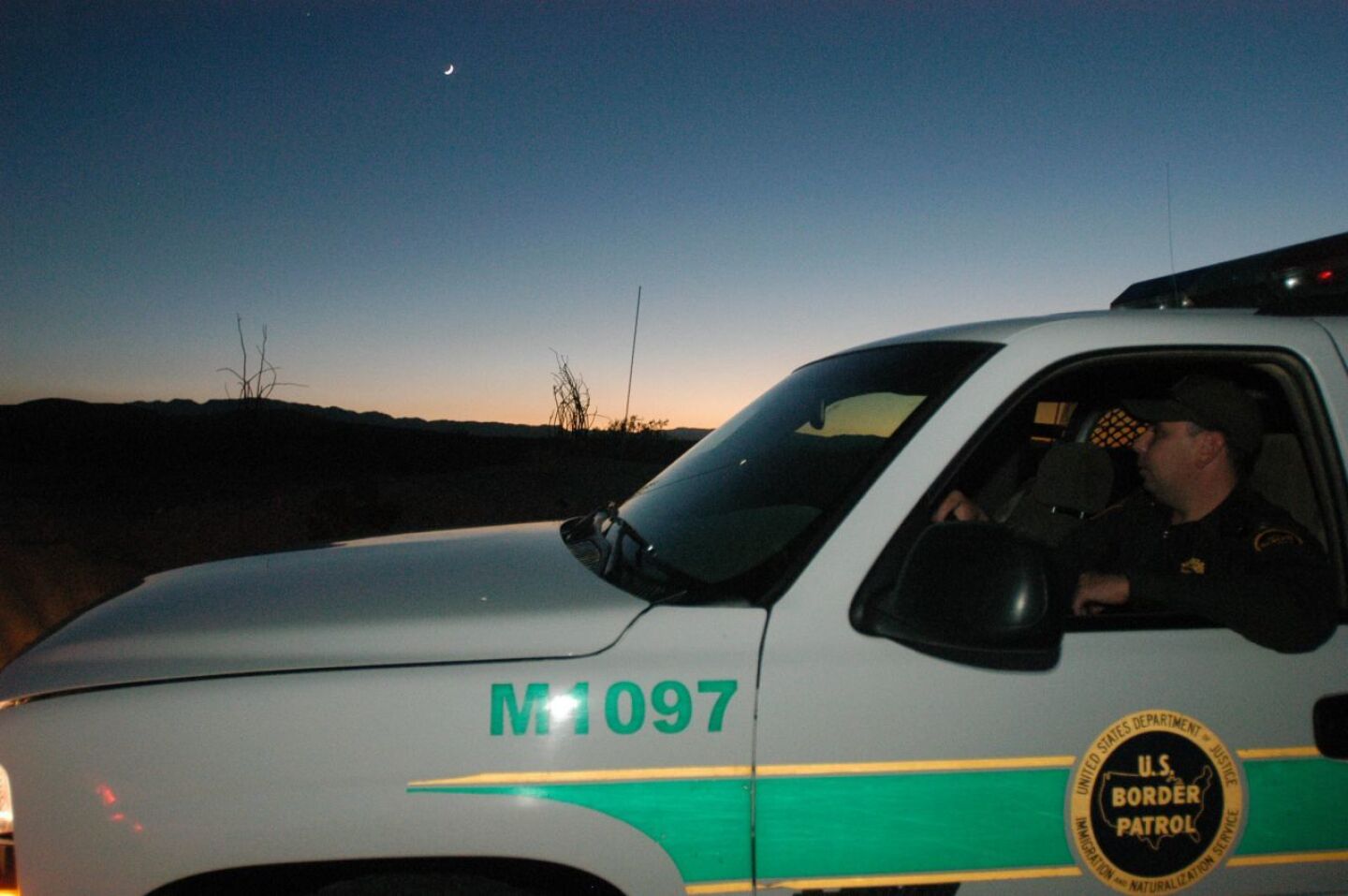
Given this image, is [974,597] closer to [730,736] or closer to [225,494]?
[730,736]

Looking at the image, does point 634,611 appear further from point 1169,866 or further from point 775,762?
point 1169,866

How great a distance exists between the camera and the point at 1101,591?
79.8 inches

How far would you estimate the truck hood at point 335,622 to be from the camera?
5.56 feet

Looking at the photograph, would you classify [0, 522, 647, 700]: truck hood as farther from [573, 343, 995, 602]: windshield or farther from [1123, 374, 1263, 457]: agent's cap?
[1123, 374, 1263, 457]: agent's cap

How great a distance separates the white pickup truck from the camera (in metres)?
1.59

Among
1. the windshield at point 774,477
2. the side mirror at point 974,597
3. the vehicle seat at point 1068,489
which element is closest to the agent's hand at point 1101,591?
the side mirror at point 974,597

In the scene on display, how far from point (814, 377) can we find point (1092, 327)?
0.88 meters

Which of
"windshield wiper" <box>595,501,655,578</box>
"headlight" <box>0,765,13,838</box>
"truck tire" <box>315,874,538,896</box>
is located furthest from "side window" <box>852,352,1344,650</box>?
"headlight" <box>0,765,13,838</box>

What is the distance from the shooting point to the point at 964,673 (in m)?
1.69

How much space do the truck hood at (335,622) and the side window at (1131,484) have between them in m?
0.59

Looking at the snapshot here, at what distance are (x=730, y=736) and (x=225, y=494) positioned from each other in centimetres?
1392

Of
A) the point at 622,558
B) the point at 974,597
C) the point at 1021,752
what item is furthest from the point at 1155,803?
the point at 622,558

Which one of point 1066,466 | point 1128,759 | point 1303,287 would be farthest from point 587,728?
point 1303,287

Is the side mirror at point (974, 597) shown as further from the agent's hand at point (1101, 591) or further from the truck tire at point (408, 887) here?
the truck tire at point (408, 887)
